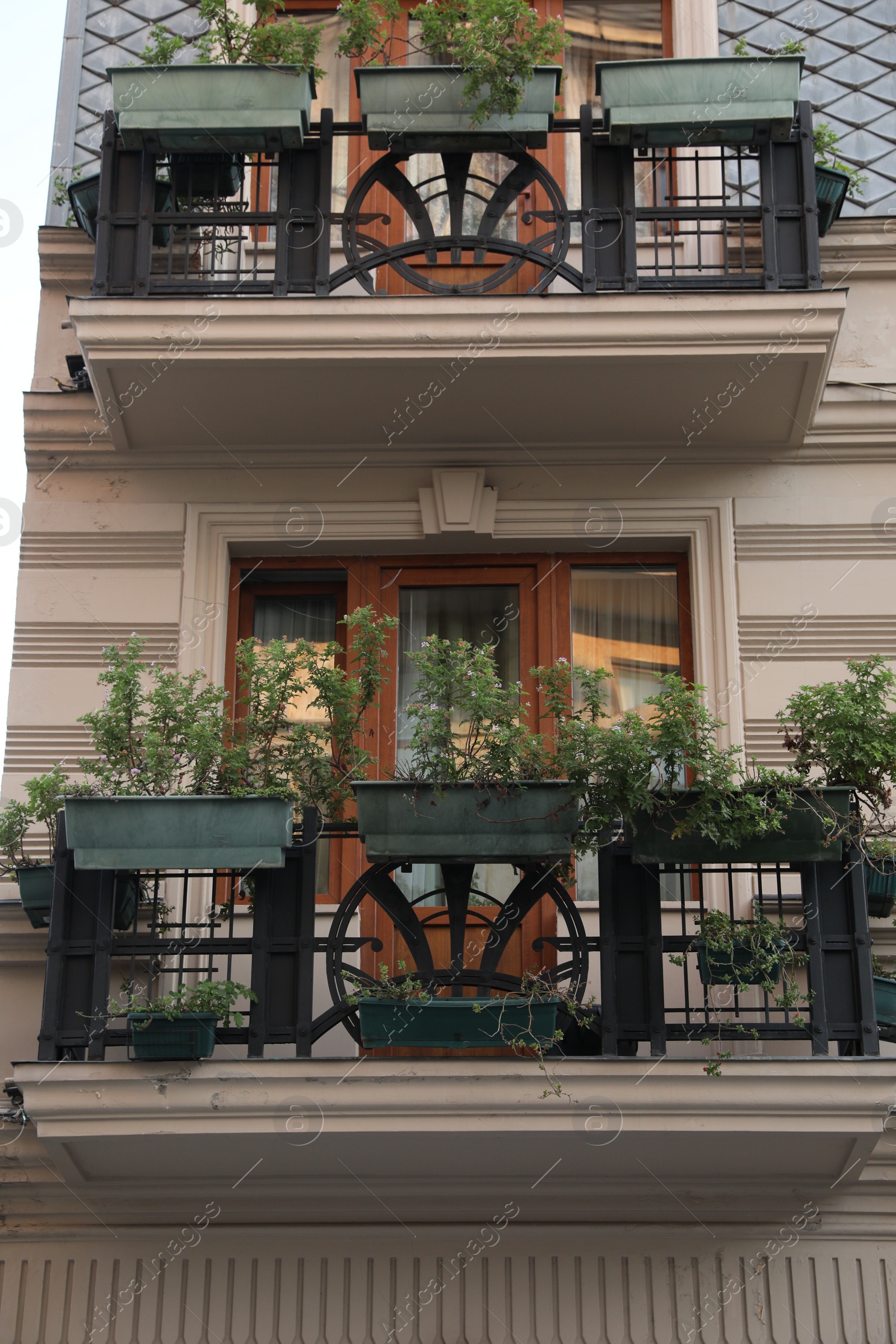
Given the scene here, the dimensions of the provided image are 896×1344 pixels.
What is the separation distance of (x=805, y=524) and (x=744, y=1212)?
11.1ft

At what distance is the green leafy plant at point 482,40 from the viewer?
23.4 feet

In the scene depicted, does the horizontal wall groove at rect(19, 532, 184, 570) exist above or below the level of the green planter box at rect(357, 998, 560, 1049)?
above

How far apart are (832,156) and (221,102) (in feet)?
11.5

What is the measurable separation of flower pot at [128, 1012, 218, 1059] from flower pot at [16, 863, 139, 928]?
2.22ft

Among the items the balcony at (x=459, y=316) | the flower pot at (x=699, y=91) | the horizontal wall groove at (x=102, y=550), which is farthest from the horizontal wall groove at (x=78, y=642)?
the flower pot at (x=699, y=91)

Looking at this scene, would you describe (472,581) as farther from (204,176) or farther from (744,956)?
(744,956)

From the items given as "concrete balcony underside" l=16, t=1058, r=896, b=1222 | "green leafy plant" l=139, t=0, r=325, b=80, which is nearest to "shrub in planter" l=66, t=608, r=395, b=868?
"concrete balcony underside" l=16, t=1058, r=896, b=1222

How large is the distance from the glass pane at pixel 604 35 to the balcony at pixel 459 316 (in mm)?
1093

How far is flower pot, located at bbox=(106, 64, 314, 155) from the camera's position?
731 centimetres

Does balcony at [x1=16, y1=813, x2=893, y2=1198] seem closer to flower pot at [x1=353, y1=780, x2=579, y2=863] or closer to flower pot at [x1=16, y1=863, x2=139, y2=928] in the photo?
flower pot at [x1=16, y1=863, x2=139, y2=928]

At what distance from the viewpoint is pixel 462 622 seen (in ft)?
26.3

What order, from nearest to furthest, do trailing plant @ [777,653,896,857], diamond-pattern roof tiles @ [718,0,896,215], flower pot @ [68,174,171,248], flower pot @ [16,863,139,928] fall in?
trailing plant @ [777,653,896,857] < flower pot @ [16,863,139,928] < flower pot @ [68,174,171,248] < diamond-pattern roof tiles @ [718,0,896,215]

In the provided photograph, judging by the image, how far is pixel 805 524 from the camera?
7809 mm

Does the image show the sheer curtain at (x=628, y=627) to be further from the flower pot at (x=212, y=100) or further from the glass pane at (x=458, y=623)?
the flower pot at (x=212, y=100)
